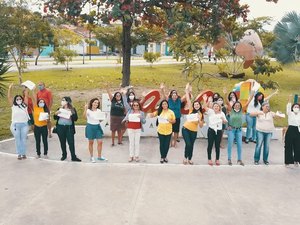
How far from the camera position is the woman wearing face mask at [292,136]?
8.31m

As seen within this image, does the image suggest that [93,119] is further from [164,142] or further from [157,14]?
[157,14]

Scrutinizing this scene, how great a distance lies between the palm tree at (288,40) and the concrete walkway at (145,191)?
1597 cm

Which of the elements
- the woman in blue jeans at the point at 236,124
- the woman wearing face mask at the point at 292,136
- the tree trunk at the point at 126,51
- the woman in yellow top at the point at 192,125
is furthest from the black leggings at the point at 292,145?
the tree trunk at the point at 126,51

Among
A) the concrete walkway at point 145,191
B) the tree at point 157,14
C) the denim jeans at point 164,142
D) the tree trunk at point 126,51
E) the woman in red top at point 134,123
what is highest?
the tree at point 157,14

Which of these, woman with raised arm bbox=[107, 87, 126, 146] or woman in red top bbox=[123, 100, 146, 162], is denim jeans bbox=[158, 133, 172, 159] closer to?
woman in red top bbox=[123, 100, 146, 162]

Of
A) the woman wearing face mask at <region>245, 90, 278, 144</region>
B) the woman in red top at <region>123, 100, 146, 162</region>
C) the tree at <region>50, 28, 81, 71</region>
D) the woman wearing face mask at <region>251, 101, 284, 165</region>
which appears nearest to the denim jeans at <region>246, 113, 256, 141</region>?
the woman wearing face mask at <region>245, 90, 278, 144</region>

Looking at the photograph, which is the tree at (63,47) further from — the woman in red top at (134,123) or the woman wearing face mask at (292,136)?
the woman wearing face mask at (292,136)

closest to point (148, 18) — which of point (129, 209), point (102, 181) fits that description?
point (102, 181)

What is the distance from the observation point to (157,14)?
16.6m

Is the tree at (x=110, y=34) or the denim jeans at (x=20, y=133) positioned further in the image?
the tree at (x=110, y=34)

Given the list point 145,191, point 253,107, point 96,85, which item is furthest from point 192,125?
point 96,85

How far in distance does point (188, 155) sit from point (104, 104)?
3846 millimetres

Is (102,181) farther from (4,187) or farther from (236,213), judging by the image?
(236,213)

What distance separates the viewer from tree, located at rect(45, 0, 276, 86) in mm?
11734
